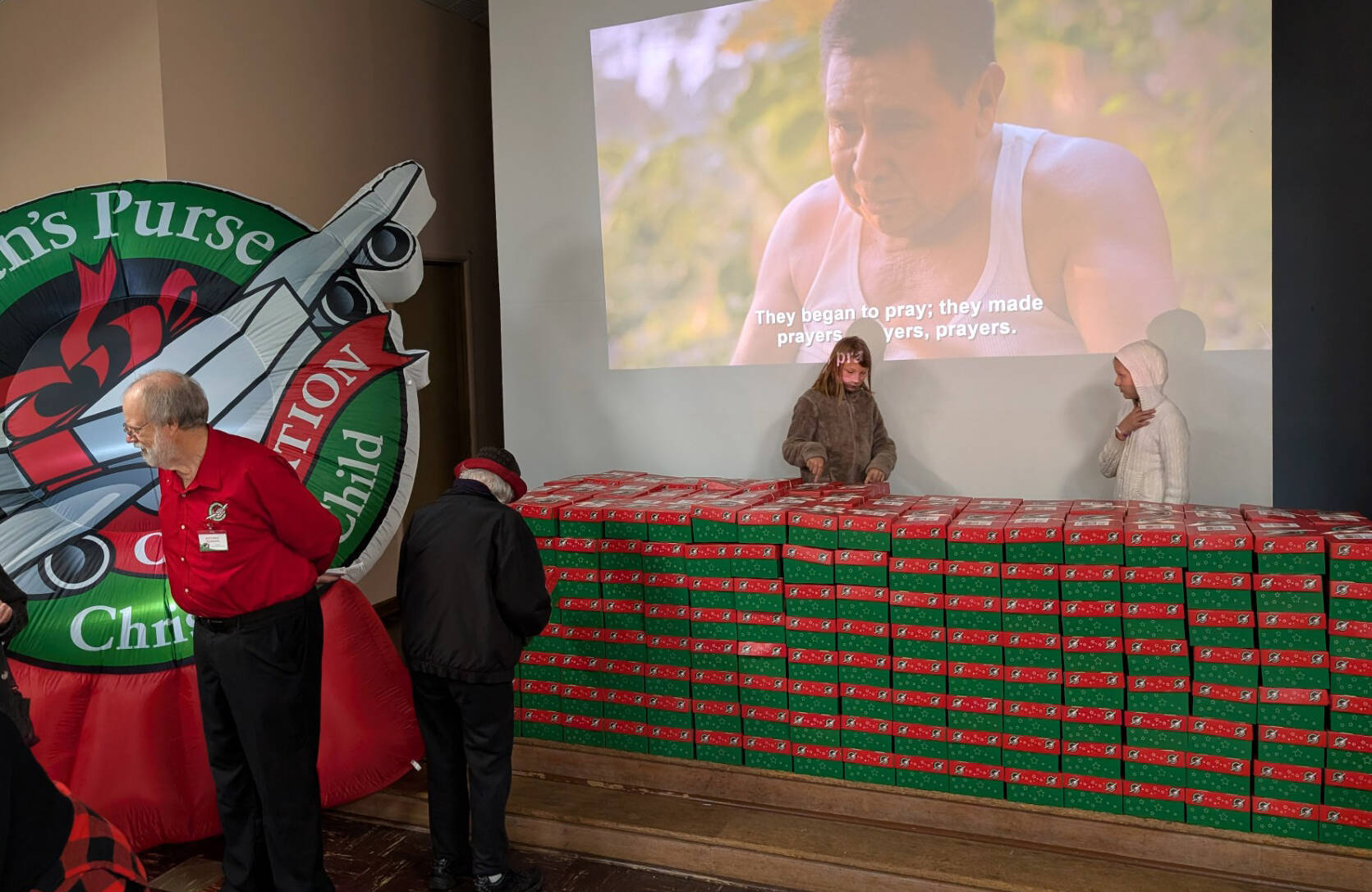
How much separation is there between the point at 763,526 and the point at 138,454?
205 cm

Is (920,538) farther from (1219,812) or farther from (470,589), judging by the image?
(470,589)

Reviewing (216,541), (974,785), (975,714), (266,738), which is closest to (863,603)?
Answer: (975,714)

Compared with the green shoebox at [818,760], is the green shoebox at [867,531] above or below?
above

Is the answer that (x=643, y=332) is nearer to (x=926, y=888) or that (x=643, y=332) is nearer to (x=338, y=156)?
(x=338, y=156)

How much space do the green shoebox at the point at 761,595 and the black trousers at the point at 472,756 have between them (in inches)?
32.2

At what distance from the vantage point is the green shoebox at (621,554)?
3443 millimetres

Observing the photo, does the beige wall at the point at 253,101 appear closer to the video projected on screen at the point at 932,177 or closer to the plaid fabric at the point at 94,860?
the video projected on screen at the point at 932,177

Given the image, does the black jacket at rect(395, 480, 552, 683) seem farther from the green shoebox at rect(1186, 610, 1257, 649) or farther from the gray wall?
the gray wall

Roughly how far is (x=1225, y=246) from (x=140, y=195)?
162 inches

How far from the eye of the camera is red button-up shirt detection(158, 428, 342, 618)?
2.59 m

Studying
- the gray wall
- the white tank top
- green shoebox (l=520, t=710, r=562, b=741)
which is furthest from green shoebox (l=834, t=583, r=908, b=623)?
the white tank top

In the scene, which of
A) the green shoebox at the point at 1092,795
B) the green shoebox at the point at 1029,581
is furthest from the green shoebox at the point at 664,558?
the green shoebox at the point at 1092,795

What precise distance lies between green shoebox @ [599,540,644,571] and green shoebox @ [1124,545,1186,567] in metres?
1.53

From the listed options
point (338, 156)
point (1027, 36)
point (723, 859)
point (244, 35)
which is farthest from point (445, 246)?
point (723, 859)
